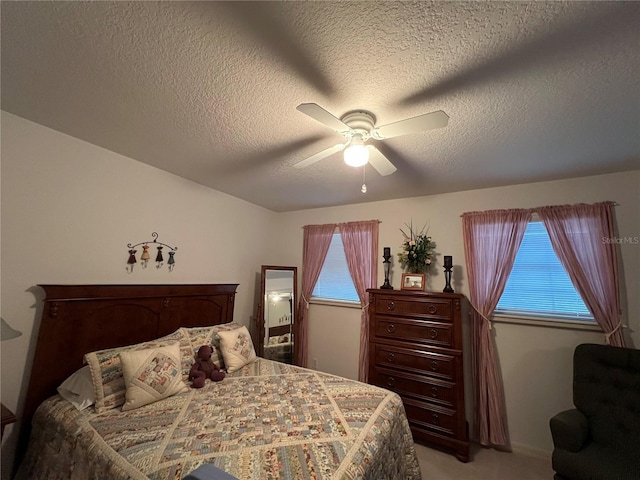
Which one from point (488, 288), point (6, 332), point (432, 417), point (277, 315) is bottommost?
point (432, 417)

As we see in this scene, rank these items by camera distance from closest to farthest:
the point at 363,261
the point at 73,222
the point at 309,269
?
the point at 73,222 → the point at 363,261 → the point at 309,269

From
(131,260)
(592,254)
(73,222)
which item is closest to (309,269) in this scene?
(131,260)

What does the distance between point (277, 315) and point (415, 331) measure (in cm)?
180

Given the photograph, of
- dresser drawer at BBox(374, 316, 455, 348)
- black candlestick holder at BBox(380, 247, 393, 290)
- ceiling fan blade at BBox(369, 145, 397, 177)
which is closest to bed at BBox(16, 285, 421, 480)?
dresser drawer at BBox(374, 316, 455, 348)

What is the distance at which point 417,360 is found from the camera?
2.58 meters

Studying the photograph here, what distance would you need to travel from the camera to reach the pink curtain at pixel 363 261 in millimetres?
3229

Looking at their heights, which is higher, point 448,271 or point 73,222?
point 73,222

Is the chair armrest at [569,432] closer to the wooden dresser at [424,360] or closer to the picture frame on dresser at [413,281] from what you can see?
the wooden dresser at [424,360]

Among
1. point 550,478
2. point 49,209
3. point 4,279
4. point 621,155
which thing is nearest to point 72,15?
point 49,209

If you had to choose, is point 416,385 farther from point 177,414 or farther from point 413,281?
point 177,414

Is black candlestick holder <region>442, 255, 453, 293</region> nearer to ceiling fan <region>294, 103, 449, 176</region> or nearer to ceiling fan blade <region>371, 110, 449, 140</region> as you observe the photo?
ceiling fan <region>294, 103, 449, 176</region>

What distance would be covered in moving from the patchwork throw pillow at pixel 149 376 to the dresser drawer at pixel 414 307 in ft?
6.39

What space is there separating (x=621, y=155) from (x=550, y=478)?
2611 mm

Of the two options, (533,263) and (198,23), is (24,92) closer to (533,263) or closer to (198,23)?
(198,23)
